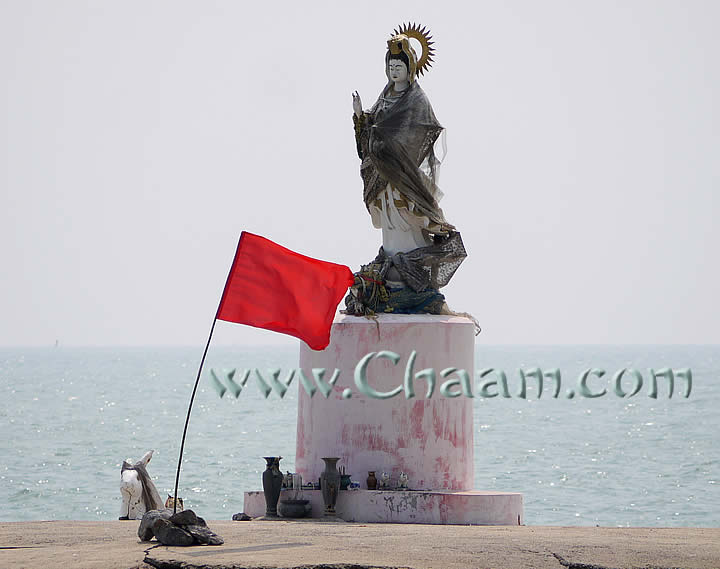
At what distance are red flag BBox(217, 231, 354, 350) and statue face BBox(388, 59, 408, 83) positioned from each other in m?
3.32

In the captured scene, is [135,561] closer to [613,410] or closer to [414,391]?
[414,391]

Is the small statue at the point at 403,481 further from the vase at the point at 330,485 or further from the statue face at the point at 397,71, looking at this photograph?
the statue face at the point at 397,71

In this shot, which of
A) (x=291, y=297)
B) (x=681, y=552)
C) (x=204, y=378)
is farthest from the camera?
(x=204, y=378)

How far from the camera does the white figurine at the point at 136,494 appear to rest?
1817 cm

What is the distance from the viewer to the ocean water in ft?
117

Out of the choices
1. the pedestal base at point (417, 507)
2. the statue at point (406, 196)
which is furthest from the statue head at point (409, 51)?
the pedestal base at point (417, 507)

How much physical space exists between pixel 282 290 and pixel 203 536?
9.70ft

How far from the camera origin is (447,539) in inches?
547

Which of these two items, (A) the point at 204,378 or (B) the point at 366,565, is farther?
(A) the point at 204,378

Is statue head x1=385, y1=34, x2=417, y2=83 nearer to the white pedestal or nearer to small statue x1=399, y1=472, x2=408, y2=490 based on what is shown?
the white pedestal

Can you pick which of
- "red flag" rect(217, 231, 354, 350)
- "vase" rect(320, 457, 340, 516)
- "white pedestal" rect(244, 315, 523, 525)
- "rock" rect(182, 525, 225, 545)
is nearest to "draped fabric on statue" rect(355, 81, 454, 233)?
"white pedestal" rect(244, 315, 523, 525)

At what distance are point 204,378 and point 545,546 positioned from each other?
295ft

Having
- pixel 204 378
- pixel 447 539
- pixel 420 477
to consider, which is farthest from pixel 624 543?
pixel 204 378

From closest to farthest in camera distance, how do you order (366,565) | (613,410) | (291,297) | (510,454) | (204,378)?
(366,565), (291,297), (510,454), (613,410), (204,378)
